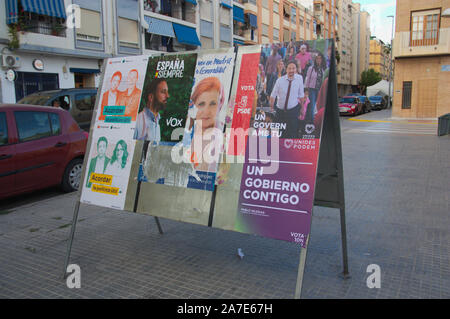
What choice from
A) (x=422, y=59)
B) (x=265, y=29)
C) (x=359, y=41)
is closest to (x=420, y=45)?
(x=422, y=59)

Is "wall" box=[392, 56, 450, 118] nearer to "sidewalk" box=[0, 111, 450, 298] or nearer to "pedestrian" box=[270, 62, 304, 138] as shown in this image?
"sidewalk" box=[0, 111, 450, 298]

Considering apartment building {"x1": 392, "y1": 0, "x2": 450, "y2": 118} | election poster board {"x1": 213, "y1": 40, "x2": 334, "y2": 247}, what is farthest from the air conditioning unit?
apartment building {"x1": 392, "y1": 0, "x2": 450, "y2": 118}

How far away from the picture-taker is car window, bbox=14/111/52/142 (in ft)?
21.1

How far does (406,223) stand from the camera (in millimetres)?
5141

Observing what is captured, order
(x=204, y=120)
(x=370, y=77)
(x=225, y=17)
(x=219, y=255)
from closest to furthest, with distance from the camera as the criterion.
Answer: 1. (x=204, y=120)
2. (x=219, y=255)
3. (x=225, y=17)
4. (x=370, y=77)

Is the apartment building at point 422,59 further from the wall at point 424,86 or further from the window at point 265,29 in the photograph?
the window at point 265,29

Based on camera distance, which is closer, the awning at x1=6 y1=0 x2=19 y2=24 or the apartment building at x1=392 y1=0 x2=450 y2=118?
the awning at x1=6 y1=0 x2=19 y2=24

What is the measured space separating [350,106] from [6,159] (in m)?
27.3

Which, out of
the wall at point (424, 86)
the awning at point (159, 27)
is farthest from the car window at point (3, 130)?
the wall at point (424, 86)

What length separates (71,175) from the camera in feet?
24.0

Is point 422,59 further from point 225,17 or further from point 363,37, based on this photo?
point 363,37

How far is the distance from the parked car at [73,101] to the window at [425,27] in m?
21.8

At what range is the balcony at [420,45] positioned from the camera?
2405 cm

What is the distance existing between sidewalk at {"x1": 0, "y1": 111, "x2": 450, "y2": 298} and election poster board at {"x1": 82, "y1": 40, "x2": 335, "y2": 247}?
2.30 feet
